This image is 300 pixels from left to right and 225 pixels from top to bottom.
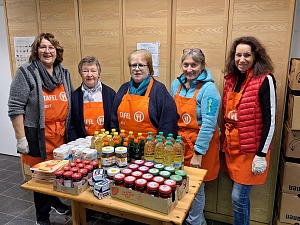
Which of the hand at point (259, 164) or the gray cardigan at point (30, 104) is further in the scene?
the gray cardigan at point (30, 104)

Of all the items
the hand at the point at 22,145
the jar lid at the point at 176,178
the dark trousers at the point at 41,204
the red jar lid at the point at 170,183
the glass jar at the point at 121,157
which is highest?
the glass jar at the point at 121,157

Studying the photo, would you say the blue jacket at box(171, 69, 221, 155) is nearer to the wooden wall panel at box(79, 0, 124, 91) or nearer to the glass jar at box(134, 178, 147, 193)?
the glass jar at box(134, 178, 147, 193)

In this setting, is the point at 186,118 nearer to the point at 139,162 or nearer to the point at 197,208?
the point at 139,162

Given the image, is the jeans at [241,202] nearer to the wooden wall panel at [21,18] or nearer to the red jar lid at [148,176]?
the red jar lid at [148,176]

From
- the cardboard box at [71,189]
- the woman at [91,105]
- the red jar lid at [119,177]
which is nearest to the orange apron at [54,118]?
the woman at [91,105]

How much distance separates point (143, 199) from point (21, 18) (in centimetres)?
265

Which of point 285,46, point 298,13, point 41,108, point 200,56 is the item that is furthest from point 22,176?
point 298,13

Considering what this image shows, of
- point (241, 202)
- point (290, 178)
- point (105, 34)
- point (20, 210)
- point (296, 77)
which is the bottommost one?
point (20, 210)

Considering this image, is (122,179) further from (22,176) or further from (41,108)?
(22,176)

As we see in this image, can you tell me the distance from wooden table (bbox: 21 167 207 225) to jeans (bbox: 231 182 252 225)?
46 centimetres

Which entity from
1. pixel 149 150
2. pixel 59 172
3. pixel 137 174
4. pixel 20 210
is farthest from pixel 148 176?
pixel 20 210

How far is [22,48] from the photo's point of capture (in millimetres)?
3076

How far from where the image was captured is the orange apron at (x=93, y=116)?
7.09 feet

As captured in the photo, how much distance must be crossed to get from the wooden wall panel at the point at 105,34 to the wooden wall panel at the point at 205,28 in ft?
1.95
